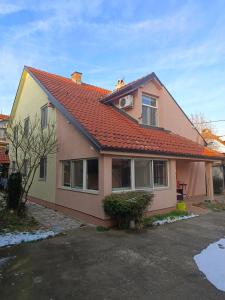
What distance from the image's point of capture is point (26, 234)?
22.8ft

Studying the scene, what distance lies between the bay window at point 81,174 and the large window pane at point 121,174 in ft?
2.22

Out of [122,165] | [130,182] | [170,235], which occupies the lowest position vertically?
[170,235]

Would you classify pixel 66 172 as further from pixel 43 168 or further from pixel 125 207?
pixel 125 207

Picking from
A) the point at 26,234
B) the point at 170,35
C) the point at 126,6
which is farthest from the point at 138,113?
the point at 26,234

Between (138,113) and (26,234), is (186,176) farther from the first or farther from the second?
(26,234)

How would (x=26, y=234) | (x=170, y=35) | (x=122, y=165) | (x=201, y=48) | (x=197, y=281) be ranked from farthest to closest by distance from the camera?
(x=201, y=48) < (x=170, y=35) < (x=122, y=165) < (x=26, y=234) < (x=197, y=281)

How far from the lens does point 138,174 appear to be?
9.27 metres

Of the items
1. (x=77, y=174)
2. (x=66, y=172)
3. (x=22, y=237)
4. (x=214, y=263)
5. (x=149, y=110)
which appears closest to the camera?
(x=214, y=263)

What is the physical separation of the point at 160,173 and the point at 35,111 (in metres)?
8.57

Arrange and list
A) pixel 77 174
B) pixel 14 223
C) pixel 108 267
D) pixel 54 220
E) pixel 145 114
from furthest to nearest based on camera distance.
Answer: pixel 145 114 < pixel 77 174 < pixel 54 220 < pixel 14 223 < pixel 108 267

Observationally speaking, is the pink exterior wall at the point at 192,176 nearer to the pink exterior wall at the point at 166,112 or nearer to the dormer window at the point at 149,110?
the pink exterior wall at the point at 166,112

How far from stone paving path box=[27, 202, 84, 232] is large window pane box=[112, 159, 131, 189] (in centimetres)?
202

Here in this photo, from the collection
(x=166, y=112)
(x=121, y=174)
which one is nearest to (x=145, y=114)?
(x=166, y=112)

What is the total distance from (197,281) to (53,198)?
27.2 feet
